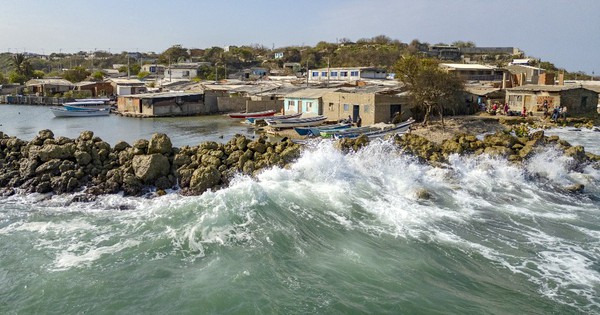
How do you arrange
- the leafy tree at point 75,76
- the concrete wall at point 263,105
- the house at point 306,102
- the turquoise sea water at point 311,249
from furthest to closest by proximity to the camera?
the leafy tree at point 75,76 < the concrete wall at point 263,105 < the house at point 306,102 < the turquoise sea water at point 311,249

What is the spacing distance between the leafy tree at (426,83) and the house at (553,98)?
6383mm

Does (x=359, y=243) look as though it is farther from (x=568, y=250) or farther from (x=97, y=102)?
(x=97, y=102)

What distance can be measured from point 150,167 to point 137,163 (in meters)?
0.79

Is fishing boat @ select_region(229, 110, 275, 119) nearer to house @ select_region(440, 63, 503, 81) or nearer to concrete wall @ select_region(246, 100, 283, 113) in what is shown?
concrete wall @ select_region(246, 100, 283, 113)

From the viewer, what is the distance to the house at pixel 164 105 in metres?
49.8

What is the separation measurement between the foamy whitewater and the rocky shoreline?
0.79m

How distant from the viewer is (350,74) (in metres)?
61.3

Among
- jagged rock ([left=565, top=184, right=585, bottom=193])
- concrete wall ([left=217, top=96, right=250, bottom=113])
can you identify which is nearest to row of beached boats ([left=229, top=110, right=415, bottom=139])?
jagged rock ([left=565, top=184, right=585, bottom=193])

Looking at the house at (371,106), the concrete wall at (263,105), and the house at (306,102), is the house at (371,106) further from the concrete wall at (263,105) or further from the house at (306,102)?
the concrete wall at (263,105)

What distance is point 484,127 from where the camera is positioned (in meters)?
33.2

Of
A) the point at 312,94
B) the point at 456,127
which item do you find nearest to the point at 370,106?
the point at 456,127

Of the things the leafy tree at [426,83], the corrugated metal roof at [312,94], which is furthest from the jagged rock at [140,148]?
the corrugated metal roof at [312,94]

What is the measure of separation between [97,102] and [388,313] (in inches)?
2099

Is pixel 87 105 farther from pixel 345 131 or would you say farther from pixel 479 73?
pixel 479 73
